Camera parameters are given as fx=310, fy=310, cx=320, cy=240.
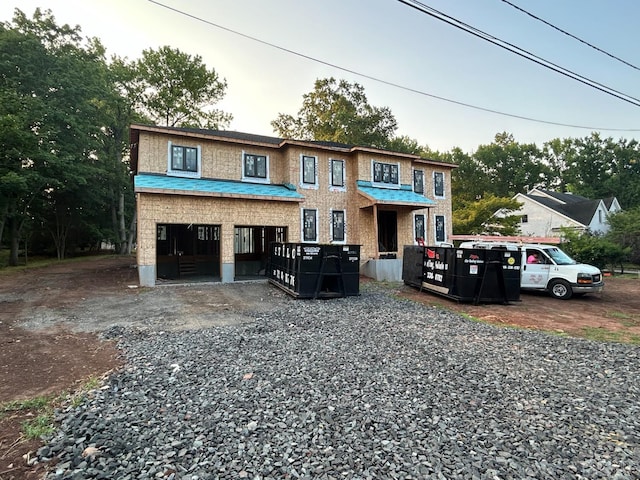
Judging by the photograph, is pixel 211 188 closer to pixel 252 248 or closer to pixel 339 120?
pixel 252 248

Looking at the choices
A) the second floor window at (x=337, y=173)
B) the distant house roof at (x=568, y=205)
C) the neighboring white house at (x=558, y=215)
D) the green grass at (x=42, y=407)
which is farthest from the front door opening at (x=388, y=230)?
the distant house roof at (x=568, y=205)

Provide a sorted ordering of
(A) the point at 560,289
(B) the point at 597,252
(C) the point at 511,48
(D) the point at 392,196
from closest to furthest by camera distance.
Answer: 1. (C) the point at 511,48
2. (A) the point at 560,289
3. (D) the point at 392,196
4. (B) the point at 597,252

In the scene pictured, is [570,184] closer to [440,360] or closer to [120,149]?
[440,360]

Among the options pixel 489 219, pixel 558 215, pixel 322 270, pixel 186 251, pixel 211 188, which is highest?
pixel 558 215

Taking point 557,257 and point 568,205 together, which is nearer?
point 557,257

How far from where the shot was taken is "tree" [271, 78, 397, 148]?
105 feet

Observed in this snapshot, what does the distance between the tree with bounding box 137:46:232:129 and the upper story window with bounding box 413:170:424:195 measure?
86.9ft

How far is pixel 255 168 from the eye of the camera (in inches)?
627

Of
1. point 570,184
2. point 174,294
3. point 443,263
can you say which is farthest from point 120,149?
point 570,184

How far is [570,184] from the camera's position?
48938 millimetres

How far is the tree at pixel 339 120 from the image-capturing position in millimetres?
32031

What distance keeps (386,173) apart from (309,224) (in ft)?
18.9

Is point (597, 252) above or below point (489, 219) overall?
below

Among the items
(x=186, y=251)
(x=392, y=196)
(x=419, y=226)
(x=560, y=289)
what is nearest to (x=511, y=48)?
(x=560, y=289)
